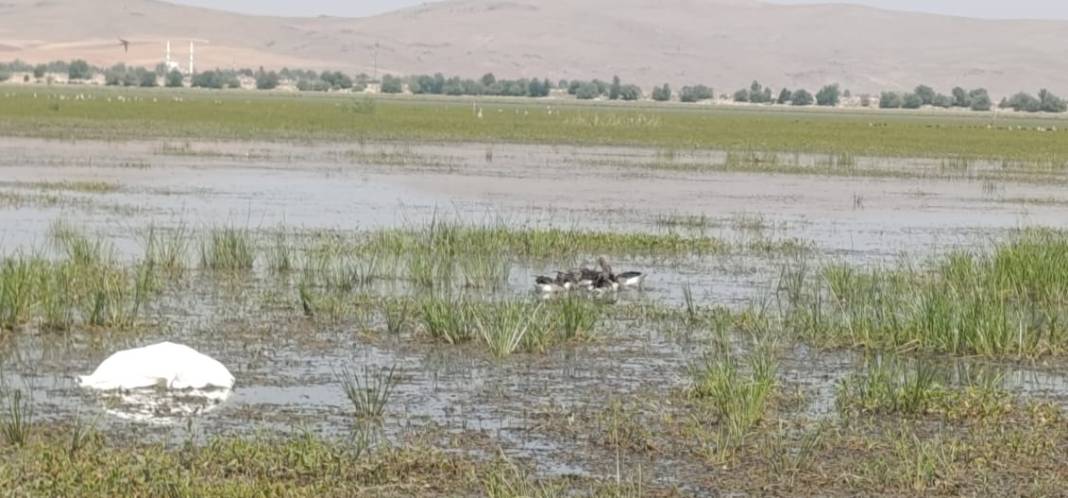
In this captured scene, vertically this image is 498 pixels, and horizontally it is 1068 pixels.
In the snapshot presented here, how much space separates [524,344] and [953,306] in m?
3.81

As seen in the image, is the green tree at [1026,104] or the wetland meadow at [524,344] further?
the green tree at [1026,104]

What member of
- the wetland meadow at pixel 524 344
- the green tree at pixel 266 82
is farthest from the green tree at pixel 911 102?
the wetland meadow at pixel 524 344

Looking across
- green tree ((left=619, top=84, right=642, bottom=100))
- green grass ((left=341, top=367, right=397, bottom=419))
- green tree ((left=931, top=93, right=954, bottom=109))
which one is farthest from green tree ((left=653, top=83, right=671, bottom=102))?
green grass ((left=341, top=367, right=397, bottom=419))

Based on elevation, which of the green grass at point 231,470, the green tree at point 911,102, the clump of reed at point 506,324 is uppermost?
the green tree at point 911,102

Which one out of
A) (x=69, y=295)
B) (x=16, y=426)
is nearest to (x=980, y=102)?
(x=69, y=295)

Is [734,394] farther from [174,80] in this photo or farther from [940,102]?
[940,102]

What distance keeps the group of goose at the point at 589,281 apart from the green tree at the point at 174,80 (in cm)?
12172

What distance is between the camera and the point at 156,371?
12.7 m

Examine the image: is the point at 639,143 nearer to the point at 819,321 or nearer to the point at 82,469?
the point at 819,321

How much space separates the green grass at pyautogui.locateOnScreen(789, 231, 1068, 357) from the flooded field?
0.12 ft

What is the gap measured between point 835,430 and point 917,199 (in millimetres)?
23246

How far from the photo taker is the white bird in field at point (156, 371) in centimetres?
1267

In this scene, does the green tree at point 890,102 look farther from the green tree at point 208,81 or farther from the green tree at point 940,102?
the green tree at point 208,81

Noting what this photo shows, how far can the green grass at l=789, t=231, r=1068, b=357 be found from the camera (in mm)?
15570
